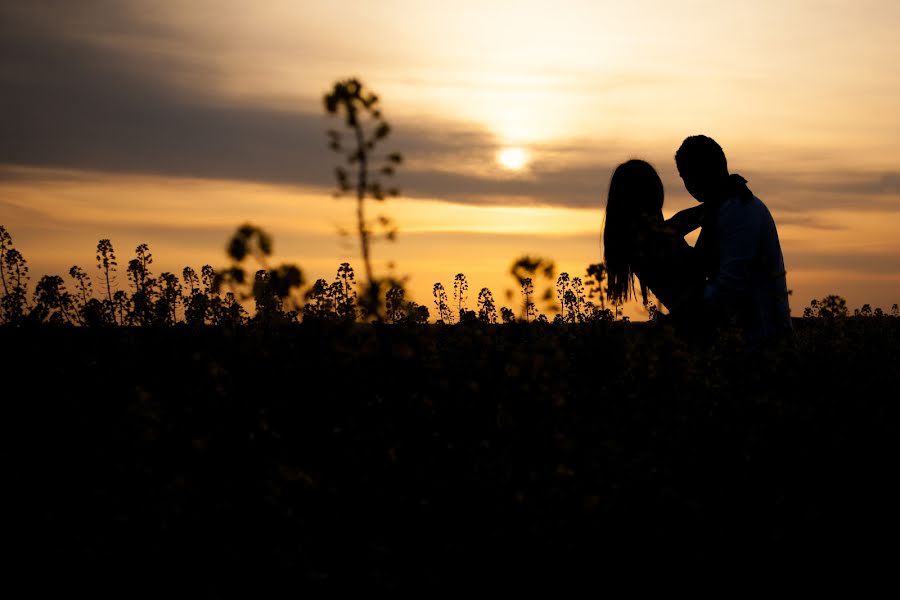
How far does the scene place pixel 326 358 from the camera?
5.35 meters

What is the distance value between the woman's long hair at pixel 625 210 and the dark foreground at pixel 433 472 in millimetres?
1846

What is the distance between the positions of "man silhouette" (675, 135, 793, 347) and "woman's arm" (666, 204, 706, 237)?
0.18 m

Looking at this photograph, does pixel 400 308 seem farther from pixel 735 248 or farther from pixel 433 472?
pixel 735 248

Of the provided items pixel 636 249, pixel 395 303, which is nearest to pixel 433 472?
pixel 395 303

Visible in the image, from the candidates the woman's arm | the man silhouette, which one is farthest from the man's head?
the woman's arm

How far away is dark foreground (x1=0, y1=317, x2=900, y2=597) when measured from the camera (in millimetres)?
3986

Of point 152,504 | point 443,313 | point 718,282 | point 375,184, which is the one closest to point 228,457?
point 152,504

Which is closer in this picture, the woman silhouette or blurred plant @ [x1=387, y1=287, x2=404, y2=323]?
blurred plant @ [x1=387, y1=287, x2=404, y2=323]

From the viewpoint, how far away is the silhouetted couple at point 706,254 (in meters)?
7.24

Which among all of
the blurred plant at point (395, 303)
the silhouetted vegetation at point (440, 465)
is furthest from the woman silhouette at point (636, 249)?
the blurred plant at point (395, 303)

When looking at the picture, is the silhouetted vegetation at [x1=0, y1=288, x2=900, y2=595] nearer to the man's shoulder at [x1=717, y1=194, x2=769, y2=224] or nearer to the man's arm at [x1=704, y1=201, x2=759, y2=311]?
the man's arm at [x1=704, y1=201, x2=759, y2=311]

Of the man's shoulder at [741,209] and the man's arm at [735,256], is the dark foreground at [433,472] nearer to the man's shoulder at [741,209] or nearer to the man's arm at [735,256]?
the man's arm at [735,256]

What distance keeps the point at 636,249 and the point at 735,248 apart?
79 centimetres

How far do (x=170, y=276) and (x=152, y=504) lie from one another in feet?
26.9
